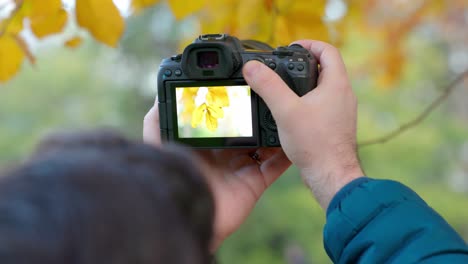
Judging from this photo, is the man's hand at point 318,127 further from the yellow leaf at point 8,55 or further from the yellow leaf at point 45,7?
the yellow leaf at point 8,55

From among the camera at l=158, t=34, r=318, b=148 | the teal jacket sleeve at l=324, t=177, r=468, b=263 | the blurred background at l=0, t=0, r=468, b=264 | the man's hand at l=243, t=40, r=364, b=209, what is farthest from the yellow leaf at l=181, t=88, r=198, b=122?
the blurred background at l=0, t=0, r=468, b=264

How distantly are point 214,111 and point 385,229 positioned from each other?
330 mm

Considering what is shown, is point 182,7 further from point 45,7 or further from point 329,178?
point 329,178

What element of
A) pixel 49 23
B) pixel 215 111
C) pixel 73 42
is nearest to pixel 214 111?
pixel 215 111

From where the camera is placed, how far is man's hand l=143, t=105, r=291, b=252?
1.07 meters

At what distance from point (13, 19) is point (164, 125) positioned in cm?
50

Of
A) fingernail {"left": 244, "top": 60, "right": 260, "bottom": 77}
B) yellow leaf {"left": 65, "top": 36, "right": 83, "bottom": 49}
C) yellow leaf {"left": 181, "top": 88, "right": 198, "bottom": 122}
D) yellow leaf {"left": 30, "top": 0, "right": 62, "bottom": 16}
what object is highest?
yellow leaf {"left": 30, "top": 0, "right": 62, "bottom": 16}

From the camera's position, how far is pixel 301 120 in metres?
0.99

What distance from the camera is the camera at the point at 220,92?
105cm

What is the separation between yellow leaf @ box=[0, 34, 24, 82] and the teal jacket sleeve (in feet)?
2.68

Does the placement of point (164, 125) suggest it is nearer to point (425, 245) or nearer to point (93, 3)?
point (93, 3)

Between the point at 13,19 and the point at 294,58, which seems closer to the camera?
the point at 294,58

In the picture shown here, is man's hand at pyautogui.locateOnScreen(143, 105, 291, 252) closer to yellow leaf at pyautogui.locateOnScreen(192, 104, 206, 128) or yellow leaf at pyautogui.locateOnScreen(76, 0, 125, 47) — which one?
yellow leaf at pyautogui.locateOnScreen(192, 104, 206, 128)

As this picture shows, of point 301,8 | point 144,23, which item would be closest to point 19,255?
point 301,8
